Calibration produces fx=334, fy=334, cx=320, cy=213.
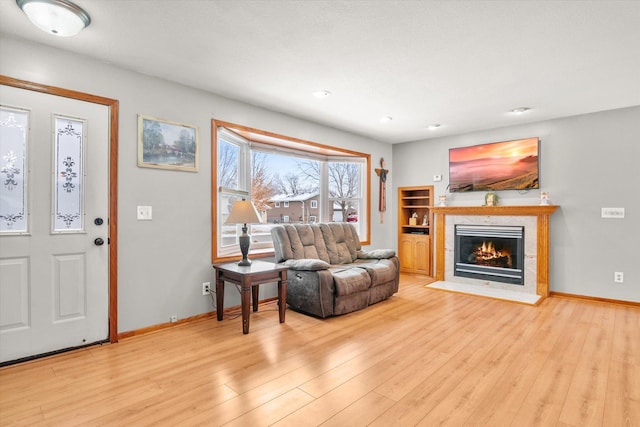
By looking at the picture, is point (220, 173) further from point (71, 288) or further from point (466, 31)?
point (466, 31)

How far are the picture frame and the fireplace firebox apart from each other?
4.19 m

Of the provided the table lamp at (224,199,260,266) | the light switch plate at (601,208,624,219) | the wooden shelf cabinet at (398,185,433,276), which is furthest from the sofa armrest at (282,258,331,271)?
the light switch plate at (601,208,624,219)

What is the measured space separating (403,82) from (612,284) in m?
3.75

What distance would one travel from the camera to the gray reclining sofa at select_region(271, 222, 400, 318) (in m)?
3.56

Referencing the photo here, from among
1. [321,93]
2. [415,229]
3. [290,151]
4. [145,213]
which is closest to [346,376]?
[145,213]

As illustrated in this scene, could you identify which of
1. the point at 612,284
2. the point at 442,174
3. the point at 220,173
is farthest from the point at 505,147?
the point at 220,173

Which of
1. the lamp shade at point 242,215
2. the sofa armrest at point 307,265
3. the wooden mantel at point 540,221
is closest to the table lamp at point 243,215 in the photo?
the lamp shade at point 242,215

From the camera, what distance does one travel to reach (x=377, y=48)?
267 centimetres

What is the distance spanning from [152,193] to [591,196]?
5.30m

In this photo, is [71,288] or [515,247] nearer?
[71,288]

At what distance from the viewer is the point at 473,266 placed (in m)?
5.30

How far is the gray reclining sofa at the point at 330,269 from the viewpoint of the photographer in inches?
140

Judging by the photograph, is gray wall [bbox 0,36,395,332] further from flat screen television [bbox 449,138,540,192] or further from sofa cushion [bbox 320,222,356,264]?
flat screen television [bbox 449,138,540,192]

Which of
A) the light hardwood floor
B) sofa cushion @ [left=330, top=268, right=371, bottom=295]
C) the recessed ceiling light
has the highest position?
the recessed ceiling light
